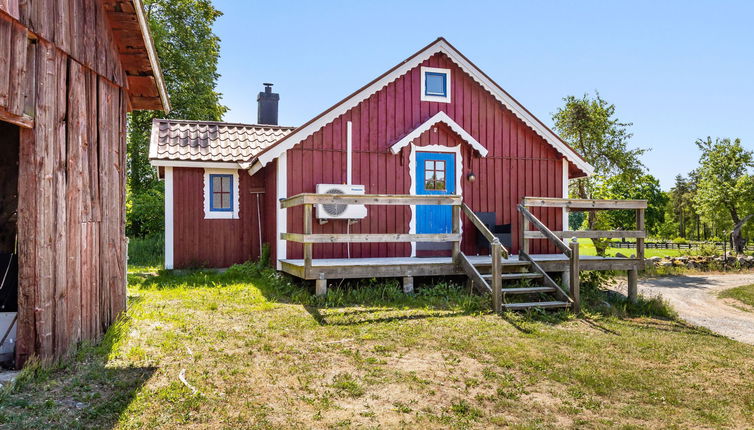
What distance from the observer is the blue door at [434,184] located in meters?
11.2

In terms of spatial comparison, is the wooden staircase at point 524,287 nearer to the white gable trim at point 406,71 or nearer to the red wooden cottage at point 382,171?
the red wooden cottage at point 382,171

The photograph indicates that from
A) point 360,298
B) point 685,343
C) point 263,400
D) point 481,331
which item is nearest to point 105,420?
point 263,400

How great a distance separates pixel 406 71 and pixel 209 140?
16.9 ft

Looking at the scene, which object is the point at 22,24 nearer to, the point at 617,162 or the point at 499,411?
the point at 499,411

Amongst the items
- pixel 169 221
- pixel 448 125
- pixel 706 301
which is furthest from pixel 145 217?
pixel 706 301

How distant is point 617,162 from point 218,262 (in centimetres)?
2201

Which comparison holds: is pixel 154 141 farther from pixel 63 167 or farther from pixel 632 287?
pixel 632 287

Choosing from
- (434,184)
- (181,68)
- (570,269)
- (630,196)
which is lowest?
(570,269)

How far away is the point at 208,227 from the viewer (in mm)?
12312

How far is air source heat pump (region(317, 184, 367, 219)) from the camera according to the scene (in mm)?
10211

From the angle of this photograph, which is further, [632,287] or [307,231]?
[632,287]

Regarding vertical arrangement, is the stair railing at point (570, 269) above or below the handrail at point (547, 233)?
below

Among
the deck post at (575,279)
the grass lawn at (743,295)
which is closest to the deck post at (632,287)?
the deck post at (575,279)

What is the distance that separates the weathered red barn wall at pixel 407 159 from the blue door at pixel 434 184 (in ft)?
0.84
